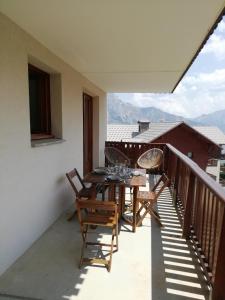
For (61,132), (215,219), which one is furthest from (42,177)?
(215,219)

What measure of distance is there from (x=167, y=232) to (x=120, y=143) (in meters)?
A: 4.07

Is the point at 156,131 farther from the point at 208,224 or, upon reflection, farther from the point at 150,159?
the point at 208,224

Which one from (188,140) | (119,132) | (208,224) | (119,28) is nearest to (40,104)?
(119,28)

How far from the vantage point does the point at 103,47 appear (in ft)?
9.08

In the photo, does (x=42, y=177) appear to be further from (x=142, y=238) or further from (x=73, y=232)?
(x=142, y=238)

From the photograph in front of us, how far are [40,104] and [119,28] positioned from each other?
1.67 metres

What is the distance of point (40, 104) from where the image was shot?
3246mm

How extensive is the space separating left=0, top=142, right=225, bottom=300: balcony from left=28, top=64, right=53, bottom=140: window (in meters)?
1.49

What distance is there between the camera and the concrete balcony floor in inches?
73.9

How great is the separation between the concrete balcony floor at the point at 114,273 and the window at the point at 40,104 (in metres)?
1.52

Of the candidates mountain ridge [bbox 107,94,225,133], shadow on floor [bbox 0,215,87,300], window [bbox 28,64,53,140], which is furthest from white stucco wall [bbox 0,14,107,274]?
mountain ridge [bbox 107,94,225,133]

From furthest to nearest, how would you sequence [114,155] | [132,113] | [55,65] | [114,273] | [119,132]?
1. [132,113]
2. [119,132]
3. [114,155]
4. [55,65]
5. [114,273]

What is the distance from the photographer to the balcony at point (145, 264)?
1856 millimetres

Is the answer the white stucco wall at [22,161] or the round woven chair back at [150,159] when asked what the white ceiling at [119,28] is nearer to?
the white stucco wall at [22,161]
